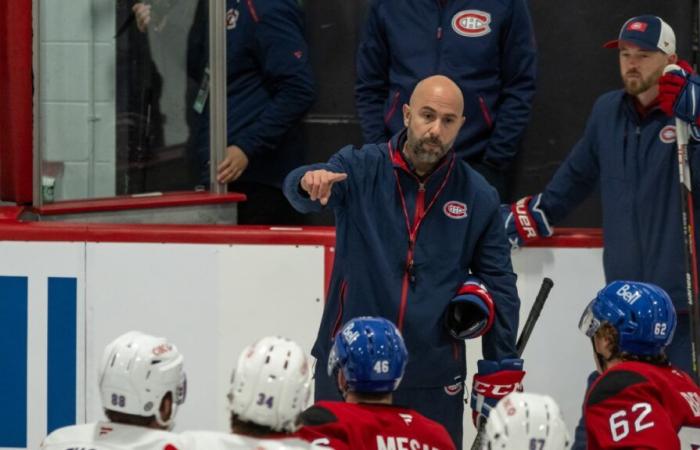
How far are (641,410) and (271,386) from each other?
0.97 m

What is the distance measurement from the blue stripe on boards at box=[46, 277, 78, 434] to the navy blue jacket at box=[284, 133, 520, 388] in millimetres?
1060

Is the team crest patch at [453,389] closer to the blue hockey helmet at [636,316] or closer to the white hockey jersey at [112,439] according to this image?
the blue hockey helmet at [636,316]

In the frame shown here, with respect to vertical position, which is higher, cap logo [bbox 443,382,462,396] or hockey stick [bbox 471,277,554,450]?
hockey stick [bbox 471,277,554,450]

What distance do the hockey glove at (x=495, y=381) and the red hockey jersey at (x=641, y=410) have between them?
61cm

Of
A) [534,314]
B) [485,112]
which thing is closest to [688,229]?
[534,314]

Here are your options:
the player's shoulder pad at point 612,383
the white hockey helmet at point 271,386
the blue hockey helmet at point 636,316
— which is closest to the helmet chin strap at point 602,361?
the blue hockey helmet at point 636,316

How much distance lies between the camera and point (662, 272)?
561 centimetres

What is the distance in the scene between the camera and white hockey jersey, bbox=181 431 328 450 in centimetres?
361

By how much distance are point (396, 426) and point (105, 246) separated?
190cm

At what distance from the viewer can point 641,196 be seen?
5.66 meters

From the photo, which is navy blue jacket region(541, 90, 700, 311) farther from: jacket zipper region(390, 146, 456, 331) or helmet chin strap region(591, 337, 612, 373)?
helmet chin strap region(591, 337, 612, 373)

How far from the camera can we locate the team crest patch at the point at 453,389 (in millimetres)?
4871

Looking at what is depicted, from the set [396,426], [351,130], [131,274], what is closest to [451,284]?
[396,426]

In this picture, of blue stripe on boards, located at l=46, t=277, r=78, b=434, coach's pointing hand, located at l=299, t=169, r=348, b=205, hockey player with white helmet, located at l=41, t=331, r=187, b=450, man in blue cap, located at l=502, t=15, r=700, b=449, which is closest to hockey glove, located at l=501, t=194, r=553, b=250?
man in blue cap, located at l=502, t=15, r=700, b=449
